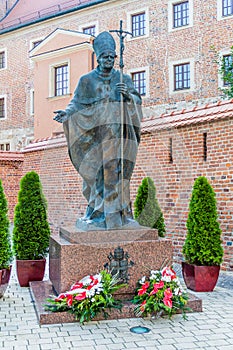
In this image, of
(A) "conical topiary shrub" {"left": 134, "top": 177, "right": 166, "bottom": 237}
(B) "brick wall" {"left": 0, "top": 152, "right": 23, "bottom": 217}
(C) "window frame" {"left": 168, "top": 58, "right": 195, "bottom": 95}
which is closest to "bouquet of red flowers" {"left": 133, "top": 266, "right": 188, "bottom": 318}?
(A) "conical topiary shrub" {"left": 134, "top": 177, "right": 166, "bottom": 237}

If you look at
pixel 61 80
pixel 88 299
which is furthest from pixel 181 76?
pixel 88 299

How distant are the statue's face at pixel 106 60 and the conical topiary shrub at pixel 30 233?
7.55ft

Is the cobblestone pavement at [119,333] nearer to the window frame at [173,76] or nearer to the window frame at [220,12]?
the window frame at [173,76]

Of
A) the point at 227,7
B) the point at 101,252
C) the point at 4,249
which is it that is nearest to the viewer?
the point at 101,252

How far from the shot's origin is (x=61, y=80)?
69.4 feet

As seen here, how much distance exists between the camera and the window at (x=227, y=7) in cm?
1897

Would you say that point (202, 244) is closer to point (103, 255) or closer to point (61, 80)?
point (103, 255)

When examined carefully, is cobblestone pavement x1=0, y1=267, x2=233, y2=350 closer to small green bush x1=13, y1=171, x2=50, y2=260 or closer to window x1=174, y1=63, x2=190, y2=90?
small green bush x1=13, y1=171, x2=50, y2=260

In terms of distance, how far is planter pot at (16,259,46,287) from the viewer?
6.45m

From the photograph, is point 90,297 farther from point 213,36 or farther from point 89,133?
Result: point 213,36

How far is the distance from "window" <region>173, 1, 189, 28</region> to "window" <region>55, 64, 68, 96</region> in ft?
18.2

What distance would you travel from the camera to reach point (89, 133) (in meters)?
5.37

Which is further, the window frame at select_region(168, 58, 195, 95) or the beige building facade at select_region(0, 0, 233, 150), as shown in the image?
the window frame at select_region(168, 58, 195, 95)

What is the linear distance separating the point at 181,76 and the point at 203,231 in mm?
15524
